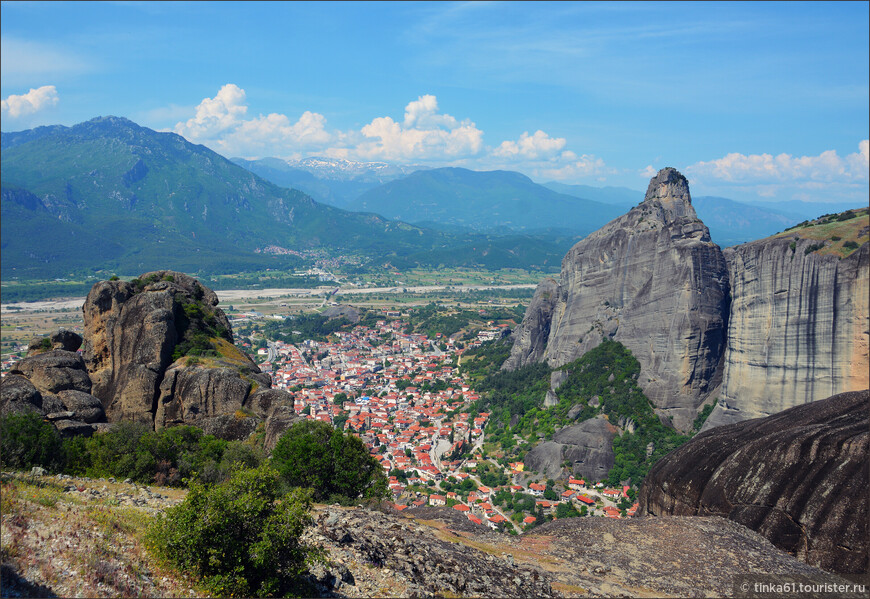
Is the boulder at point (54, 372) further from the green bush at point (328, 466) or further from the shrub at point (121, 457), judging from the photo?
the green bush at point (328, 466)

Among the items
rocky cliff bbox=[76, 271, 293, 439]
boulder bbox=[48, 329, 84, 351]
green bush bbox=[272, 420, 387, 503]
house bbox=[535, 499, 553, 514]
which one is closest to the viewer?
green bush bbox=[272, 420, 387, 503]

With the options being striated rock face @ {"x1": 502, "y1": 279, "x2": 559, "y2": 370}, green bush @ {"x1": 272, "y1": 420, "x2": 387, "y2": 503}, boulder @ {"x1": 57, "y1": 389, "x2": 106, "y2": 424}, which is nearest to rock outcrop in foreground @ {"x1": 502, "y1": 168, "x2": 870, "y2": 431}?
striated rock face @ {"x1": 502, "y1": 279, "x2": 559, "y2": 370}

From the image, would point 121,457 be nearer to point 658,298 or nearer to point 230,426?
point 230,426

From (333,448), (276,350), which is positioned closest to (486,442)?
(333,448)

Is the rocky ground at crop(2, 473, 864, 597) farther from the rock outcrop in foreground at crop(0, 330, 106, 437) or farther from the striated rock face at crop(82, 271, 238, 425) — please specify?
the striated rock face at crop(82, 271, 238, 425)

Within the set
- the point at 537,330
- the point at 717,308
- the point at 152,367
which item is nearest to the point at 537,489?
the point at 717,308

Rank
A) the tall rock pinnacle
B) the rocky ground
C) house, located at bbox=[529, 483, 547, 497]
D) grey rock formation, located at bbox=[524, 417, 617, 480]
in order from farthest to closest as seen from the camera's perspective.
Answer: the tall rock pinnacle, grey rock formation, located at bbox=[524, 417, 617, 480], house, located at bbox=[529, 483, 547, 497], the rocky ground

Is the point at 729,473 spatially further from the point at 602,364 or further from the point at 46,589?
the point at 602,364

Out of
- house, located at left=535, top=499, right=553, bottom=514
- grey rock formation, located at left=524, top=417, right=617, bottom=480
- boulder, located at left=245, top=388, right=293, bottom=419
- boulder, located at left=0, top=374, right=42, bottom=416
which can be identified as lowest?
house, located at left=535, top=499, right=553, bottom=514
